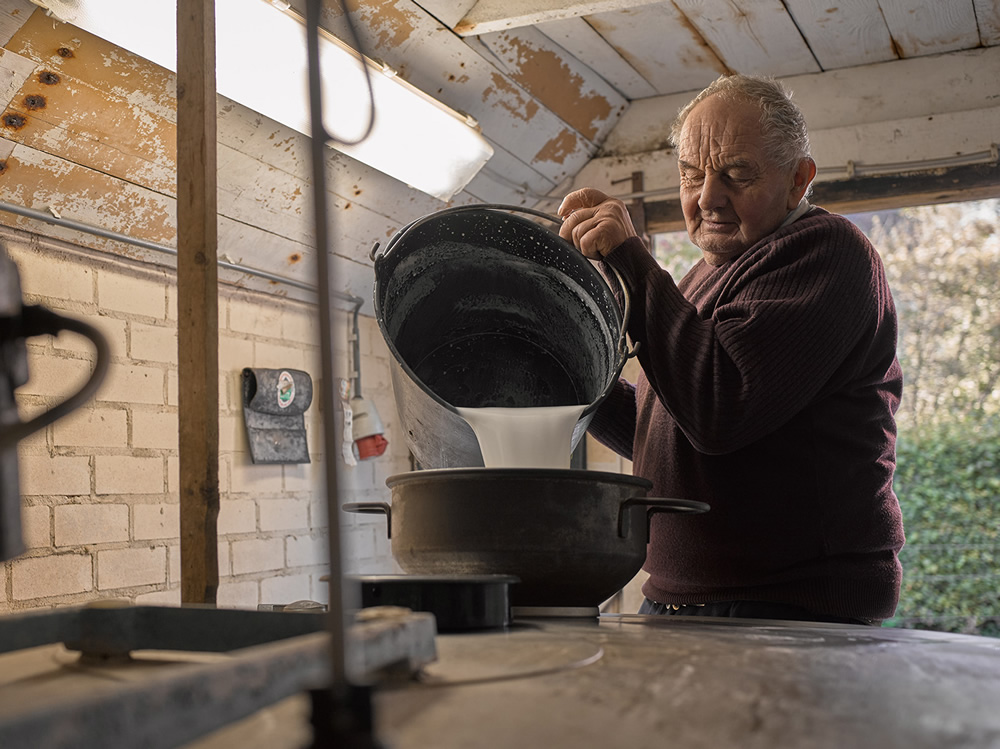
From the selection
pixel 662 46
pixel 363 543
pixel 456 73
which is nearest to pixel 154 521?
pixel 363 543

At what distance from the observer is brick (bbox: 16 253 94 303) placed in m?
2.40

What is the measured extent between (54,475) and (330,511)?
7.58 feet

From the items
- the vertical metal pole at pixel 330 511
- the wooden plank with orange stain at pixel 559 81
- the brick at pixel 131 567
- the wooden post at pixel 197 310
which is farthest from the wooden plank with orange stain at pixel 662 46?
the vertical metal pole at pixel 330 511

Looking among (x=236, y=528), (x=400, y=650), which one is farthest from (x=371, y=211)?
(x=400, y=650)

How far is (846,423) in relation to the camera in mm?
1472

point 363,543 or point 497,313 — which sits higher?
point 497,313

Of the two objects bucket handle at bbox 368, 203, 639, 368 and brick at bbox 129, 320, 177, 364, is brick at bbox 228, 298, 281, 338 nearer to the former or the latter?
brick at bbox 129, 320, 177, 364

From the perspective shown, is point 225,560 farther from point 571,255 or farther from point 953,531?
point 953,531

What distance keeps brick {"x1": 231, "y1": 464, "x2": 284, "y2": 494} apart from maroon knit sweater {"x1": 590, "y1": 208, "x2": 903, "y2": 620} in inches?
74.3

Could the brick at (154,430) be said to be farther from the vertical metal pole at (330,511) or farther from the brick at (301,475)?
the vertical metal pole at (330,511)

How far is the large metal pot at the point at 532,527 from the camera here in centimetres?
113

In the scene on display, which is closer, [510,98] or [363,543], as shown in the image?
[510,98]

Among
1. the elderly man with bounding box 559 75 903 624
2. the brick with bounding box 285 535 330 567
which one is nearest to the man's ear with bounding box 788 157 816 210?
the elderly man with bounding box 559 75 903 624

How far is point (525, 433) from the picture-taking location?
4.92 ft
